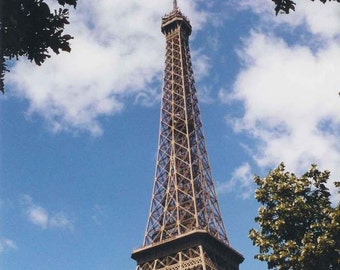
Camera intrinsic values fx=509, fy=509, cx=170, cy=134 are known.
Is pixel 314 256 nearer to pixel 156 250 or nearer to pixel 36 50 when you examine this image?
pixel 36 50

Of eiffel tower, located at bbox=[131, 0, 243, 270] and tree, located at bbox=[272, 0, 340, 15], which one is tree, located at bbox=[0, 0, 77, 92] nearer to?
tree, located at bbox=[272, 0, 340, 15]

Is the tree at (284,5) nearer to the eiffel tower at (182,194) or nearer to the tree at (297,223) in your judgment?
the tree at (297,223)

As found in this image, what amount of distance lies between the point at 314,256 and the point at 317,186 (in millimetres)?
2491

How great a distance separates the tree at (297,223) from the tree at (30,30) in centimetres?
995

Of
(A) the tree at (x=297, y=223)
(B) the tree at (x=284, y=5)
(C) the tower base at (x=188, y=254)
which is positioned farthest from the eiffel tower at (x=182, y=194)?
(B) the tree at (x=284, y=5)

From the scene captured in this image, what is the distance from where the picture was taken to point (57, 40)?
8695 millimetres

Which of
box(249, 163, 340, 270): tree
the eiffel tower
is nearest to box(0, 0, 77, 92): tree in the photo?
box(249, 163, 340, 270): tree

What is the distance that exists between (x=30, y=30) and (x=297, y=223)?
10.9 meters

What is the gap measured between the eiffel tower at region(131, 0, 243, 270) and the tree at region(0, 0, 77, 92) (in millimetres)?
41381

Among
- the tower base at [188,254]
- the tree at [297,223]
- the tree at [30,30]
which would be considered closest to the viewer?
the tree at [30,30]

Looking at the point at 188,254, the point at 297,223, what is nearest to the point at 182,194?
the point at 188,254

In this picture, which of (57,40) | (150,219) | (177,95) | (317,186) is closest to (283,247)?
(317,186)

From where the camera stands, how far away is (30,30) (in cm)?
854

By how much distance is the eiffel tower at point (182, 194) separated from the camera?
50625 mm
